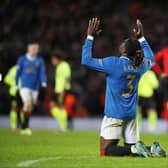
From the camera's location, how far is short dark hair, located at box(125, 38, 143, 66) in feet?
41.4

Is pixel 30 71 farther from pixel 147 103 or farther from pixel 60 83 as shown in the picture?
pixel 147 103

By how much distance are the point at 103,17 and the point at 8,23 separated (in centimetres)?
343

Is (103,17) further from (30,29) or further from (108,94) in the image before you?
Result: (108,94)

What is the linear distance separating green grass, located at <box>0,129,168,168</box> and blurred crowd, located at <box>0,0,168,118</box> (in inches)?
350

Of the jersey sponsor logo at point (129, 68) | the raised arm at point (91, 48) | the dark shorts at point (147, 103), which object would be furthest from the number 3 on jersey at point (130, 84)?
the dark shorts at point (147, 103)

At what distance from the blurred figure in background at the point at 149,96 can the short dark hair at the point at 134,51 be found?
10757mm

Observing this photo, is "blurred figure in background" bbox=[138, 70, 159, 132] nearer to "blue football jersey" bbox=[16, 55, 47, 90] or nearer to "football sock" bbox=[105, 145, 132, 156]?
"blue football jersey" bbox=[16, 55, 47, 90]

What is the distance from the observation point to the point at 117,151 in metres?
12.7

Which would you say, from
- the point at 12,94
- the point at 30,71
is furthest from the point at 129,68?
the point at 12,94

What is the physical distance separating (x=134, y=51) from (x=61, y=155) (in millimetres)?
2171

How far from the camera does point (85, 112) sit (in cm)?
2714

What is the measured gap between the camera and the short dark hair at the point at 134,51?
12.6m

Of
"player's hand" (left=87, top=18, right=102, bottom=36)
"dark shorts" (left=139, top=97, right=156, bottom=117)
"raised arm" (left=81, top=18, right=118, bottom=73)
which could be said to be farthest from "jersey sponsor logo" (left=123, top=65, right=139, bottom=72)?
"dark shorts" (left=139, top=97, right=156, bottom=117)

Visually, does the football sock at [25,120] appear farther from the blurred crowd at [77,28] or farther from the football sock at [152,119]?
the blurred crowd at [77,28]
